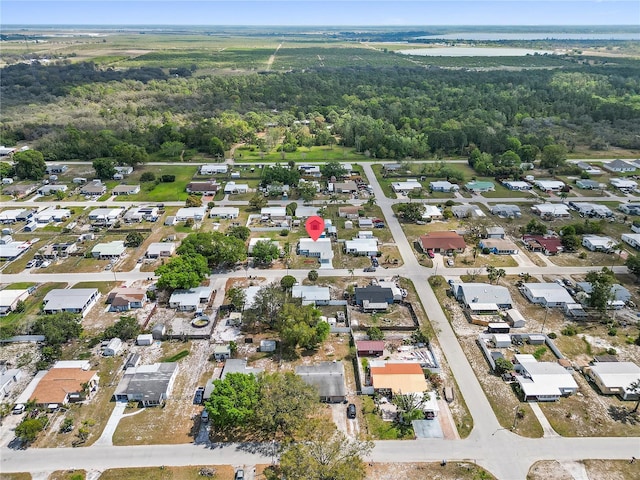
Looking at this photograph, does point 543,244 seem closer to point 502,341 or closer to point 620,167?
point 502,341

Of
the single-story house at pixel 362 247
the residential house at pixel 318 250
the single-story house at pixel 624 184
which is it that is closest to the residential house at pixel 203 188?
the residential house at pixel 318 250

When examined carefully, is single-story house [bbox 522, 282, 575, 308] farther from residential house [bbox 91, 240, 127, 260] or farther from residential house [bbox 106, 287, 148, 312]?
residential house [bbox 91, 240, 127, 260]

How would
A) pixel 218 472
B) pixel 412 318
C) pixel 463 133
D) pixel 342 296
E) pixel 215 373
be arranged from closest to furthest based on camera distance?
pixel 218 472
pixel 215 373
pixel 412 318
pixel 342 296
pixel 463 133

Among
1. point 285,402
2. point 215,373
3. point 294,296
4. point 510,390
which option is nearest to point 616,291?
point 510,390

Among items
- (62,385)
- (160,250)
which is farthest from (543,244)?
(62,385)

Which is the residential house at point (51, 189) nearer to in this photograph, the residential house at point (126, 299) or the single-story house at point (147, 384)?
the residential house at point (126, 299)

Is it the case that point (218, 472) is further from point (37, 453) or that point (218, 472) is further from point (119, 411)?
point (37, 453)
